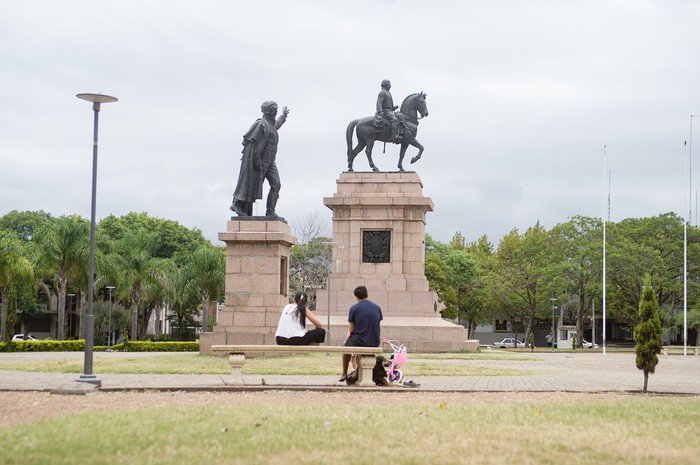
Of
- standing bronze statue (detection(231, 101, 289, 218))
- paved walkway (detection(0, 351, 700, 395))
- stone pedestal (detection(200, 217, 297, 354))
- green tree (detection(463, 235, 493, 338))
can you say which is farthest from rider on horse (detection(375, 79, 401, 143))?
green tree (detection(463, 235, 493, 338))

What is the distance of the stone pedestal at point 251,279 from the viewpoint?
26172mm

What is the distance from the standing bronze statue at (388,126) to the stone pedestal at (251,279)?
46.2 ft

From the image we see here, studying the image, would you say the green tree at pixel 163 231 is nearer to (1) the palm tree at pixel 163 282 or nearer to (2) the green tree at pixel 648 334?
(1) the palm tree at pixel 163 282

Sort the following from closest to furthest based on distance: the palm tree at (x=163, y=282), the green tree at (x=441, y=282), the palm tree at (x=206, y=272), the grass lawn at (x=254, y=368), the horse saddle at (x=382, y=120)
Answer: the grass lawn at (x=254, y=368) → the horse saddle at (x=382, y=120) → the palm tree at (x=163, y=282) → the palm tree at (x=206, y=272) → the green tree at (x=441, y=282)

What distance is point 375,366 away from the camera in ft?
53.3

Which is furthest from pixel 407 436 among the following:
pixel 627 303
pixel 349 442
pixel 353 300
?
pixel 627 303

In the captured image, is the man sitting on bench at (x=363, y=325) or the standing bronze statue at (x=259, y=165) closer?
the man sitting on bench at (x=363, y=325)

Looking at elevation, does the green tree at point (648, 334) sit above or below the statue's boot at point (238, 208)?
below

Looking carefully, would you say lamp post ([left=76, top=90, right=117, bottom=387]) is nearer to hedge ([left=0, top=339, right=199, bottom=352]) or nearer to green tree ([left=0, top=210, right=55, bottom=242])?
hedge ([left=0, top=339, right=199, bottom=352])

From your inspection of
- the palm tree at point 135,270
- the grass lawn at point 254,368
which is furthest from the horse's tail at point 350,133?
the palm tree at point 135,270

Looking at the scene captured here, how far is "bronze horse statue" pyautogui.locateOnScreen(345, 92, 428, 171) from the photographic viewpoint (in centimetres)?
4016

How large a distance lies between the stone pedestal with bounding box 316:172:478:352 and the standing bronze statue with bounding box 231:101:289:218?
32.3 feet

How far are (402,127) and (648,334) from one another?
79.9 feet

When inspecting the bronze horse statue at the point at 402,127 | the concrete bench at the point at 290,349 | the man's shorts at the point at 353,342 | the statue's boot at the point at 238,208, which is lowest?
the concrete bench at the point at 290,349
